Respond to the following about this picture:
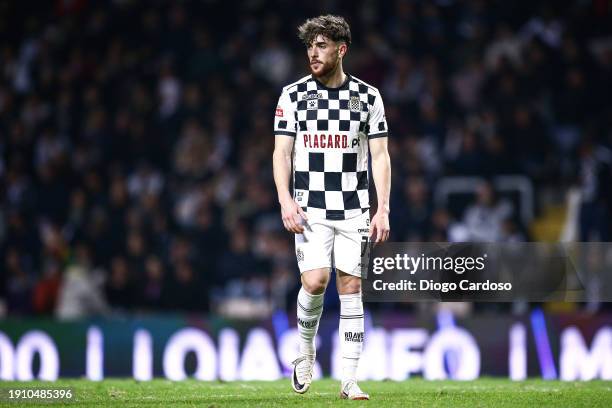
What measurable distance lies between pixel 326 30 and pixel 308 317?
1.91 metres

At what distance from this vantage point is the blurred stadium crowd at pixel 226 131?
15562mm

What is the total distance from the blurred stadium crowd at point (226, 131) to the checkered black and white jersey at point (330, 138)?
6.94 metres

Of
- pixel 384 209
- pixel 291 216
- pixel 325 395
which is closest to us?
pixel 291 216

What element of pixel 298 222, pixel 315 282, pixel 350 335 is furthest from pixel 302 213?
pixel 350 335

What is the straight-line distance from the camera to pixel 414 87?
57.8ft

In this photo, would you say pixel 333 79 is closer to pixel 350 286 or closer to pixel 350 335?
pixel 350 286

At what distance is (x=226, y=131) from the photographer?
1820 centimetres

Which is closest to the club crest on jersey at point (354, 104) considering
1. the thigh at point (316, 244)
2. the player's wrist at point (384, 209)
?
the player's wrist at point (384, 209)

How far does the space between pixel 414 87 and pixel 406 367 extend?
5.62 metres

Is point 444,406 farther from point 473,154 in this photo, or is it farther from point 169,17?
point 169,17

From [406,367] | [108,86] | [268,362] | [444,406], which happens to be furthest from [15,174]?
[444,406]

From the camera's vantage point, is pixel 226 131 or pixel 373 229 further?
pixel 226 131

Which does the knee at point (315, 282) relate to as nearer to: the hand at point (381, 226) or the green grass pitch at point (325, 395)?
the hand at point (381, 226)

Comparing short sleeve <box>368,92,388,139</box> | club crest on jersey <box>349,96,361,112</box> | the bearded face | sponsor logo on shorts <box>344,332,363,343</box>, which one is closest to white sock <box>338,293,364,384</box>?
sponsor logo on shorts <box>344,332,363,343</box>
